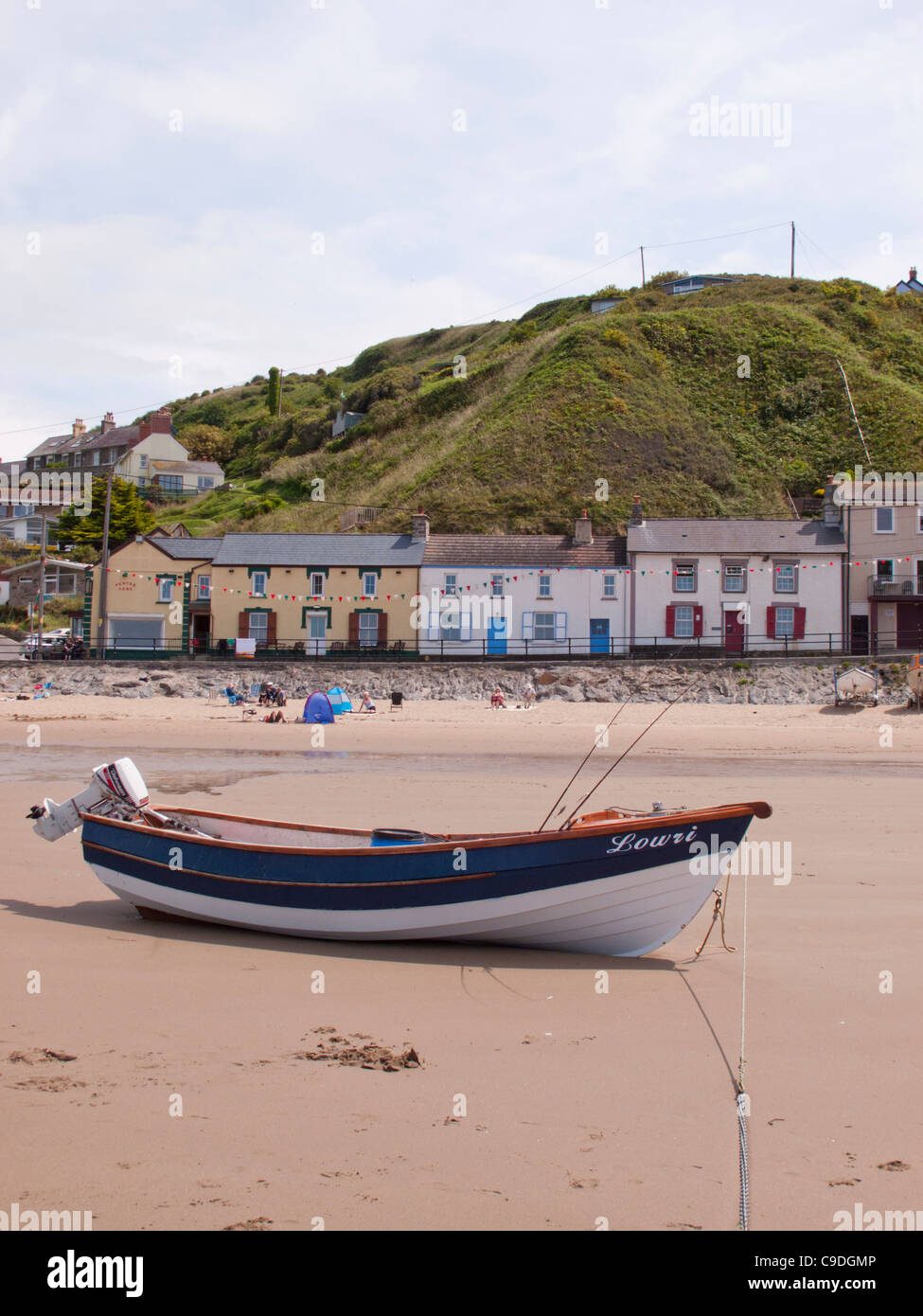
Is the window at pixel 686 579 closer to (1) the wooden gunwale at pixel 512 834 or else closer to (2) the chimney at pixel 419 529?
(2) the chimney at pixel 419 529

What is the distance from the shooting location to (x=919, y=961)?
27.9 feet

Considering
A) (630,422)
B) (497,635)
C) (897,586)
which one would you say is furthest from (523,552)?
(630,422)

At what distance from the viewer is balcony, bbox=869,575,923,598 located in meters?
42.1

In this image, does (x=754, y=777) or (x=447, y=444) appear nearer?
(x=754, y=777)

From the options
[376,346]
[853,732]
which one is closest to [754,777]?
[853,732]

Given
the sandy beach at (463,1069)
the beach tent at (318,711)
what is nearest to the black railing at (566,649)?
the beach tent at (318,711)

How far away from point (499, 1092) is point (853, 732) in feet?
82.8

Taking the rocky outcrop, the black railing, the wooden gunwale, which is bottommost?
the wooden gunwale

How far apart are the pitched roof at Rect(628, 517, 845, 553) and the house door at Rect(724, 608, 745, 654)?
276cm

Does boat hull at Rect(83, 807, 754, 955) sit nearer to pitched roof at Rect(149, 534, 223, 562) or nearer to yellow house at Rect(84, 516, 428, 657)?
yellow house at Rect(84, 516, 428, 657)

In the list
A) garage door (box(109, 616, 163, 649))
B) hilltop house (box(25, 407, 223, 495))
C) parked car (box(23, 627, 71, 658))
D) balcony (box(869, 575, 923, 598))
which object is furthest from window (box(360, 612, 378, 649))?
hilltop house (box(25, 407, 223, 495))

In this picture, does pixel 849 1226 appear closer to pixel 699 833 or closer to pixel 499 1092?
pixel 499 1092

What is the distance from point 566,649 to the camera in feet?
139
